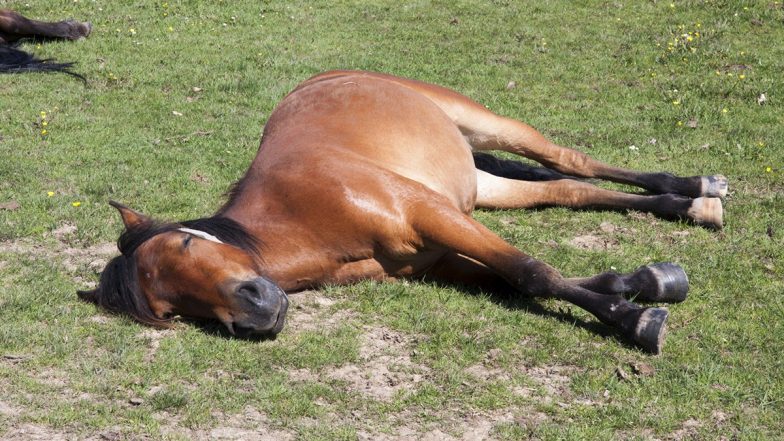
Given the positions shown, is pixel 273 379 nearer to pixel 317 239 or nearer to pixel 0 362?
pixel 317 239

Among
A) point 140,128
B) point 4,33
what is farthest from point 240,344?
point 4,33

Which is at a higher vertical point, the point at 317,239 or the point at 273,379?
the point at 317,239

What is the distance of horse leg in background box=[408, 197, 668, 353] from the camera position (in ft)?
16.4

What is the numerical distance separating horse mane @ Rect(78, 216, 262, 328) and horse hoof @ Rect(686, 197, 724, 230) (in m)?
3.25

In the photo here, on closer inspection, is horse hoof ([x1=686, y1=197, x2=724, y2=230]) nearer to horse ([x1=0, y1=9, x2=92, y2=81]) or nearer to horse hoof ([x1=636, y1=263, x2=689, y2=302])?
horse hoof ([x1=636, y1=263, x2=689, y2=302])

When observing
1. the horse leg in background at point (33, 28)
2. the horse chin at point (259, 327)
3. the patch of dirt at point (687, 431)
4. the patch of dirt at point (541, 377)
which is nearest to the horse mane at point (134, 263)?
the horse chin at point (259, 327)

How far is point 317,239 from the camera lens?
5.27 metres

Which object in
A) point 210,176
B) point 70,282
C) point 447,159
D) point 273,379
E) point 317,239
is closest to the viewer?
point 273,379

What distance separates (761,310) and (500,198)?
2.38 m

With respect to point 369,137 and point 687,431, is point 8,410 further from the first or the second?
point 687,431

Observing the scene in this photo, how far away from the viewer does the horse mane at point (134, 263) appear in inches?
190

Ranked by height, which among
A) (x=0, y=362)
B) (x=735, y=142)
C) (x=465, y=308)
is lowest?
(x=0, y=362)

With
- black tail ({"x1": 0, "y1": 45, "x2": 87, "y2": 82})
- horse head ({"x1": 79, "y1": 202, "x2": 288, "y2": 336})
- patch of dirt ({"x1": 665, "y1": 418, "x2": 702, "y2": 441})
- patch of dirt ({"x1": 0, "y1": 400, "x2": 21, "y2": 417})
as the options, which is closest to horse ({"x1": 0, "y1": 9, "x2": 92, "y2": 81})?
black tail ({"x1": 0, "y1": 45, "x2": 87, "y2": 82})

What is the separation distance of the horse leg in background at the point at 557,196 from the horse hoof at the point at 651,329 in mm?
2152
